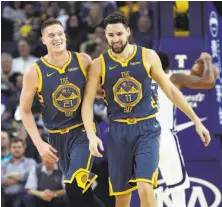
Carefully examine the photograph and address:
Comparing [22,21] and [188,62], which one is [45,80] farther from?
[22,21]

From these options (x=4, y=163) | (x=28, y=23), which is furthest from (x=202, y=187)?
(x=28, y=23)

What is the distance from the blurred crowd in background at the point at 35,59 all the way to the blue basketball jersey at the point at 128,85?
2.60 meters

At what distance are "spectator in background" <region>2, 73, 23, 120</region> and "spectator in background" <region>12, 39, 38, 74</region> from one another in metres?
0.40

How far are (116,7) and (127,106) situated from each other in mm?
6476

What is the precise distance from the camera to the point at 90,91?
615 centimetres

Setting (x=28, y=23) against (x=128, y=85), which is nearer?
(x=128, y=85)

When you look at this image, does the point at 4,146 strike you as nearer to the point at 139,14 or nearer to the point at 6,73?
the point at 6,73

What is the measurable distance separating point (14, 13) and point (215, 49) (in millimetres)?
5861

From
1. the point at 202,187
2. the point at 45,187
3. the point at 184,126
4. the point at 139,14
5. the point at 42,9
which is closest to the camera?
the point at 202,187

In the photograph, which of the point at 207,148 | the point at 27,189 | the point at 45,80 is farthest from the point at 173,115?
the point at 27,189

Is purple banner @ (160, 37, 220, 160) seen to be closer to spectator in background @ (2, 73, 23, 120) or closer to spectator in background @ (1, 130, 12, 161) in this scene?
spectator in background @ (1, 130, 12, 161)

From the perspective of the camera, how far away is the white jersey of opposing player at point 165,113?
743 cm

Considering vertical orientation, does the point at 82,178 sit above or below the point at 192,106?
below

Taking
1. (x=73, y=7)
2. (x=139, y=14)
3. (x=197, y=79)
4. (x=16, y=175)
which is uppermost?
(x=73, y=7)
